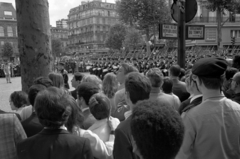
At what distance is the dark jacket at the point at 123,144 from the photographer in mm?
1874

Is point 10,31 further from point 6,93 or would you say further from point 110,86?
point 110,86

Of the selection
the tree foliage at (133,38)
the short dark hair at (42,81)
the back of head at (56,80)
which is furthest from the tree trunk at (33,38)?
the tree foliage at (133,38)

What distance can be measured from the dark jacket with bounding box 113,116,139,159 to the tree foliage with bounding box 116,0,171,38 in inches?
1209

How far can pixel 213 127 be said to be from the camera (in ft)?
6.04

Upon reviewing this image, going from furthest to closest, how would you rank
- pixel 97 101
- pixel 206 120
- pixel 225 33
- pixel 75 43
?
1. pixel 75 43
2. pixel 225 33
3. pixel 97 101
4. pixel 206 120

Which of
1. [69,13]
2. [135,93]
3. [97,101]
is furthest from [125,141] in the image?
[69,13]

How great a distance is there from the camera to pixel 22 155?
1.87m

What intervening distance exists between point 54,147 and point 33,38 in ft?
6.36

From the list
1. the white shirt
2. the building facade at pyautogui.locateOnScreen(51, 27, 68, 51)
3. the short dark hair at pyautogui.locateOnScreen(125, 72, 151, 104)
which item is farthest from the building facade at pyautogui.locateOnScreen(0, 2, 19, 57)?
the white shirt

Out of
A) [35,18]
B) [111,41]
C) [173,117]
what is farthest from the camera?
[111,41]

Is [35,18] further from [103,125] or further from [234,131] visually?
[234,131]

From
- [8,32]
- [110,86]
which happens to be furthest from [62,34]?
[110,86]

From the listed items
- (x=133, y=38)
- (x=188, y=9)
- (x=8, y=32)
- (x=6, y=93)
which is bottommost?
(x=6, y=93)

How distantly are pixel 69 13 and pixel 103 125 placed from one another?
106m
